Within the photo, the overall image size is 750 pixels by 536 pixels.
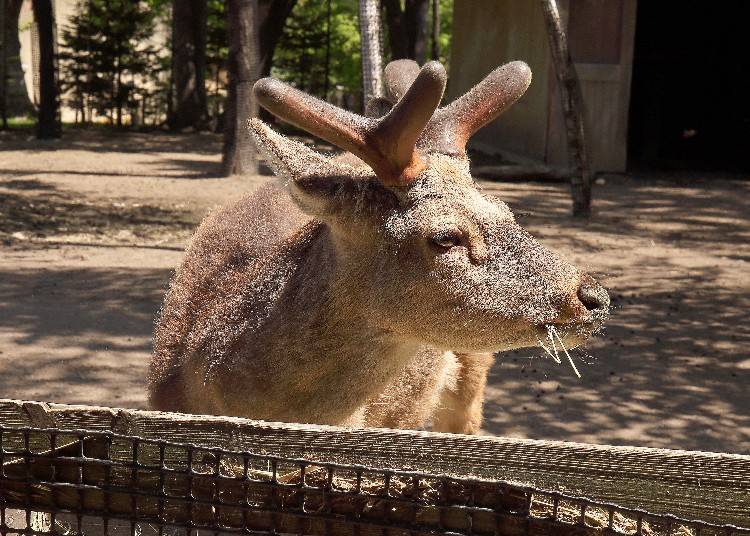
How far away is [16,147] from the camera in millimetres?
20656

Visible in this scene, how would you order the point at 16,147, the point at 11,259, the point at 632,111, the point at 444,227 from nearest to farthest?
the point at 444,227 < the point at 11,259 < the point at 16,147 < the point at 632,111

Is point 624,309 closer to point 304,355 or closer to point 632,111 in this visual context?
point 304,355

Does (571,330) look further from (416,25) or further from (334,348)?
(416,25)

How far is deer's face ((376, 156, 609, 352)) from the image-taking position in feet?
11.7

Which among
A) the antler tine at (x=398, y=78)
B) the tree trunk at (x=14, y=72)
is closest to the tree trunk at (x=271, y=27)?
the tree trunk at (x=14, y=72)

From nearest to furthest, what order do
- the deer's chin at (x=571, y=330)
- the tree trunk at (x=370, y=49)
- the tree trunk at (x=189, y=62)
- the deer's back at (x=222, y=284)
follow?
the deer's chin at (x=571, y=330) < the deer's back at (x=222, y=284) < the tree trunk at (x=370, y=49) < the tree trunk at (x=189, y=62)

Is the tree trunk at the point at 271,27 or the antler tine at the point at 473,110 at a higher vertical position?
the tree trunk at the point at 271,27

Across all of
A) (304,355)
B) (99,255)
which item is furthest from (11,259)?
(304,355)

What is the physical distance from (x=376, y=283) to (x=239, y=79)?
42.5ft

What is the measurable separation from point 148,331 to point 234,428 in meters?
6.53

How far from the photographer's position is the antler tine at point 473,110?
13.7 ft

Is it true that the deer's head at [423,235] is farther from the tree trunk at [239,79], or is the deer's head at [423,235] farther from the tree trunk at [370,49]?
the tree trunk at [239,79]

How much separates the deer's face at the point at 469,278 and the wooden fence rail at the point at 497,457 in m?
1.24

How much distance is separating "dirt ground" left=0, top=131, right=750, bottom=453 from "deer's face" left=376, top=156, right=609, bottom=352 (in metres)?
1.49
